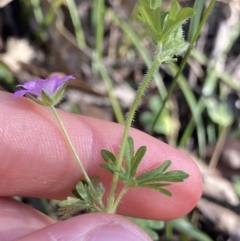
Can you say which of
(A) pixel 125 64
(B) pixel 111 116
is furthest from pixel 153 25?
(A) pixel 125 64

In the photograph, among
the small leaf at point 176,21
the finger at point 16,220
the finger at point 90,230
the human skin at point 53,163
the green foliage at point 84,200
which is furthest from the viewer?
the human skin at point 53,163

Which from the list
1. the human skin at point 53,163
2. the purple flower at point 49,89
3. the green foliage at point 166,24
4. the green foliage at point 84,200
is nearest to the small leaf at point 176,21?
the green foliage at point 166,24

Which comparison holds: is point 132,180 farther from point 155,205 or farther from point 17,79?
point 17,79

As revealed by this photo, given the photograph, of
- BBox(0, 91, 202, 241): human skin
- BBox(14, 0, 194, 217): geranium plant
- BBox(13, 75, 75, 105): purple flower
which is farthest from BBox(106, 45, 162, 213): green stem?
BBox(0, 91, 202, 241): human skin

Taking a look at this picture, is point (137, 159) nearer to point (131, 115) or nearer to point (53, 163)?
point (131, 115)

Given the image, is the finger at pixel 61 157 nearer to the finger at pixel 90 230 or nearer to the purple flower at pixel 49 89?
the purple flower at pixel 49 89

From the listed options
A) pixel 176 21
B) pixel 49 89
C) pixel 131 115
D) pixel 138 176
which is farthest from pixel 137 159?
pixel 176 21

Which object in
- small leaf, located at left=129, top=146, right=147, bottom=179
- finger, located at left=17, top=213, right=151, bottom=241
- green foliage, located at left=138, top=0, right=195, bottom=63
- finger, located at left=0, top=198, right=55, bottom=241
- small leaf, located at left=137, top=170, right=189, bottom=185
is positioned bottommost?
finger, located at left=0, top=198, right=55, bottom=241

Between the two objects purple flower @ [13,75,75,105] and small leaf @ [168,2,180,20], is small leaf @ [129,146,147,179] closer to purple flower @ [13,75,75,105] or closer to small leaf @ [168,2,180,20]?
purple flower @ [13,75,75,105]
